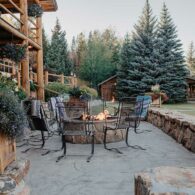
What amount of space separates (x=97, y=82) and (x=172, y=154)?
2897cm

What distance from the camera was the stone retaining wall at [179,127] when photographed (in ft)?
16.8

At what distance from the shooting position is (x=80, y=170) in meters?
3.90

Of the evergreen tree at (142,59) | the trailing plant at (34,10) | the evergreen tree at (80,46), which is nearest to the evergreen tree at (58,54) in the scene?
the evergreen tree at (80,46)

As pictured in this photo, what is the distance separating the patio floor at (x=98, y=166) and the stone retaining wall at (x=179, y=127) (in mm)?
156

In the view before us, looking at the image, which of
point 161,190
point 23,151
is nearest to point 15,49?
point 23,151

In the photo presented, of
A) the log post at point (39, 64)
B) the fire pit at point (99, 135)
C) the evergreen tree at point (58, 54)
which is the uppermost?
the evergreen tree at point (58, 54)

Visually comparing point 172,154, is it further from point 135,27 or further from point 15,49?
point 135,27

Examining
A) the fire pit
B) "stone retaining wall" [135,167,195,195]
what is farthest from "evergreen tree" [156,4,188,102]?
"stone retaining wall" [135,167,195,195]

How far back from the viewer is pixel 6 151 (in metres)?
2.25

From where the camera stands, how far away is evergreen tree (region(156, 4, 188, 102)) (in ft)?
84.4

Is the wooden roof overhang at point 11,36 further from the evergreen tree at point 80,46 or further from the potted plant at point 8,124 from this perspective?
the evergreen tree at point 80,46

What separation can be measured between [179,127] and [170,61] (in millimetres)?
21230

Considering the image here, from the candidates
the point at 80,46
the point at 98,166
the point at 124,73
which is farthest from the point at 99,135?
the point at 80,46

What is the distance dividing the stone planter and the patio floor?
0.87 meters
